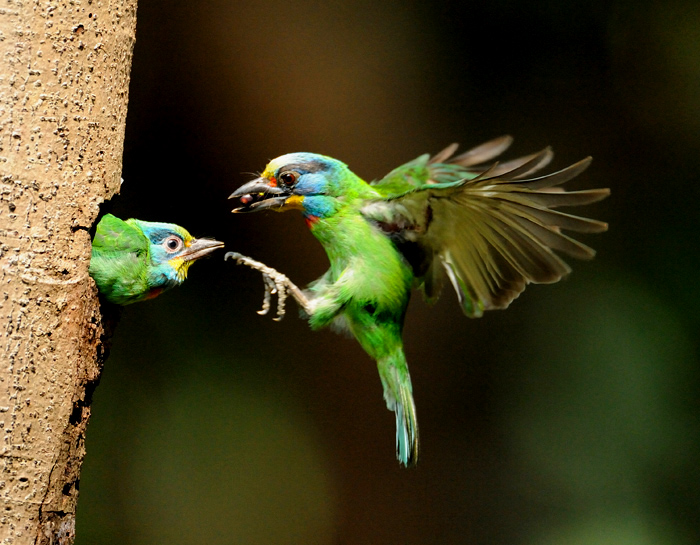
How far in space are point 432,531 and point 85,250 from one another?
4089 millimetres

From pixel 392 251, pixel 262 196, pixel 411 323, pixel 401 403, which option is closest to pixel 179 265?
pixel 262 196

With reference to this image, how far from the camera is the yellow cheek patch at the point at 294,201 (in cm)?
301

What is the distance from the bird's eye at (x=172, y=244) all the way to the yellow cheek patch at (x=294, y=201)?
1.71 feet

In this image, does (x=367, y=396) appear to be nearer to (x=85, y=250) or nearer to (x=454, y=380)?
(x=454, y=380)

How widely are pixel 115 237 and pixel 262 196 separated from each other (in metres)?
0.81

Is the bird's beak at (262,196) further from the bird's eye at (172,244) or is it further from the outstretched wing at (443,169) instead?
the outstretched wing at (443,169)

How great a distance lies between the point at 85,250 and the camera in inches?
81.5

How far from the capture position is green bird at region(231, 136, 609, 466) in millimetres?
2826

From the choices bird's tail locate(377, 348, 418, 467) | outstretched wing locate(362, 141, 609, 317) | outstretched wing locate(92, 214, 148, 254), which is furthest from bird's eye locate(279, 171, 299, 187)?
bird's tail locate(377, 348, 418, 467)

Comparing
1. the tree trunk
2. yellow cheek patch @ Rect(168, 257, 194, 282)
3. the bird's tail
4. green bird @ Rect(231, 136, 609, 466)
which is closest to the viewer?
the tree trunk

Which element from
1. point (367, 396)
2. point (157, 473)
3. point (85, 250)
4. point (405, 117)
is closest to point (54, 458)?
point (85, 250)

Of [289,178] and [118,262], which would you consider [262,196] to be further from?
[118,262]

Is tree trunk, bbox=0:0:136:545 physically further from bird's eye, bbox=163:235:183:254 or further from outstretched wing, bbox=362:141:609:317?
outstretched wing, bbox=362:141:609:317

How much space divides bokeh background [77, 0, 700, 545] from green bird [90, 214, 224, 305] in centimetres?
251
